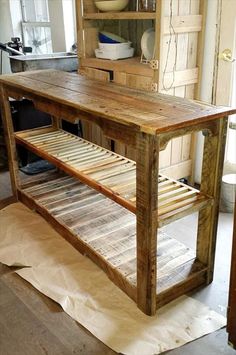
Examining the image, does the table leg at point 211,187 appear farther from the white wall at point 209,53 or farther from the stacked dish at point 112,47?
the stacked dish at point 112,47

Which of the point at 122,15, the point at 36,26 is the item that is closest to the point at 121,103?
the point at 122,15

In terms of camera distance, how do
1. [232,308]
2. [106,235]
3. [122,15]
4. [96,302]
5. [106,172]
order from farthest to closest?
[122,15]
[106,235]
[106,172]
[96,302]
[232,308]

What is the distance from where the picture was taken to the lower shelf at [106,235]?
1.88 metres

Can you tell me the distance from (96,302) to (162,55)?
4.88 ft

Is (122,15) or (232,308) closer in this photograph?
(232,308)

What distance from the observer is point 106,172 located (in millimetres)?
2113

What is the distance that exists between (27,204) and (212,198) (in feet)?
4.60

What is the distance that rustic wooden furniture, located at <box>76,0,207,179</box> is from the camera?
7.78ft

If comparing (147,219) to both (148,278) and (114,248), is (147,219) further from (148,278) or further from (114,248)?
(114,248)

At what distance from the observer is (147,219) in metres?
1.56

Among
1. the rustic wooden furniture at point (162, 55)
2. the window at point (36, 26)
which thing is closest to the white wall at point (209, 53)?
the rustic wooden furniture at point (162, 55)

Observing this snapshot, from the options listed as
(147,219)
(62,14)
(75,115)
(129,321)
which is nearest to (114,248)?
(129,321)

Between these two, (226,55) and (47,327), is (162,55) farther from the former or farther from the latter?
(47,327)

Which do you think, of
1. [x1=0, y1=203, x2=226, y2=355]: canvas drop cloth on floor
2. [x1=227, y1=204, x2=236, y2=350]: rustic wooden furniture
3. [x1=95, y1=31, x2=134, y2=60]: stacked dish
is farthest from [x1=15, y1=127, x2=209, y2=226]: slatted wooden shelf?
[x1=95, y1=31, x2=134, y2=60]: stacked dish
